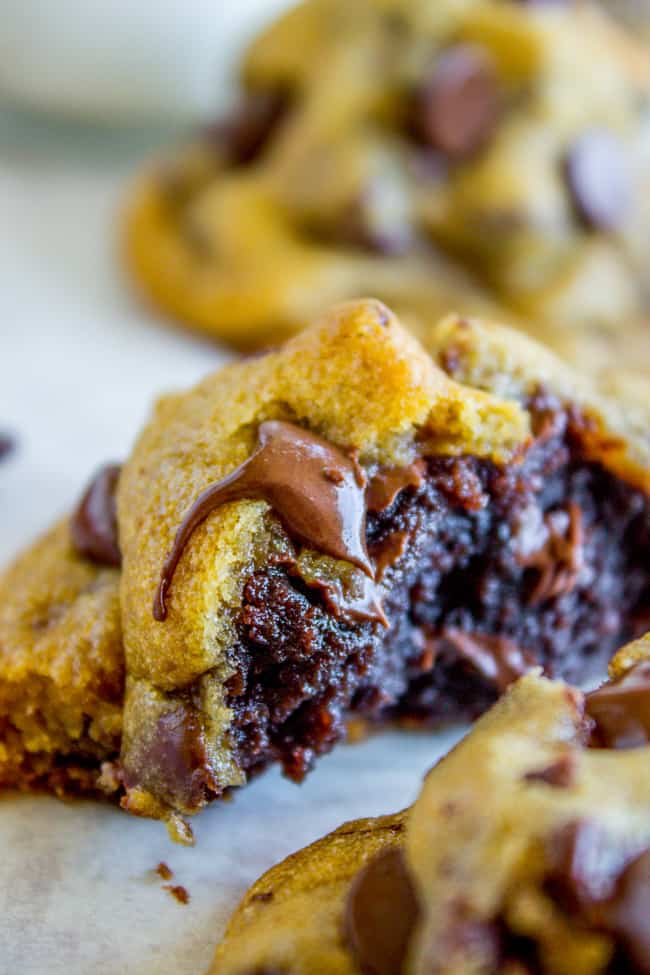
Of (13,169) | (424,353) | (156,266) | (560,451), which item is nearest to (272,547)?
(424,353)

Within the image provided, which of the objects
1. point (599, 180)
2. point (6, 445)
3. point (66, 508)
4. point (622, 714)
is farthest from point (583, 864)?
point (599, 180)

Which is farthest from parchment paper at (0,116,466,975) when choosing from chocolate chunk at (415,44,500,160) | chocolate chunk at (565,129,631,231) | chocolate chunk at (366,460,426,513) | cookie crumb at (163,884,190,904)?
chocolate chunk at (565,129,631,231)

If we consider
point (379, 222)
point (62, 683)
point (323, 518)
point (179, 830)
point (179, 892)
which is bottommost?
point (179, 892)

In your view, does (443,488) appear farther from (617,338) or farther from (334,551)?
(617,338)

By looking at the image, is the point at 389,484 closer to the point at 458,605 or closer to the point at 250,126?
the point at 458,605

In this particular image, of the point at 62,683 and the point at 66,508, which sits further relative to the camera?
the point at 66,508
